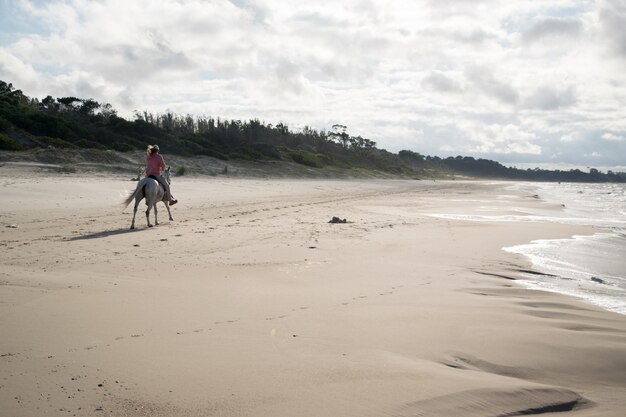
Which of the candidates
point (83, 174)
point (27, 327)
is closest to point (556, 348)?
point (27, 327)

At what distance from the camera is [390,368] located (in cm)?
345

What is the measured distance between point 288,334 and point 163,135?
3509 centimetres

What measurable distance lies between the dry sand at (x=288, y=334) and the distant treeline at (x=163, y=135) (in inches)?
872

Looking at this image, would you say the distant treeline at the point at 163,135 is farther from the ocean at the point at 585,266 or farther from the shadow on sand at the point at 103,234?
the ocean at the point at 585,266

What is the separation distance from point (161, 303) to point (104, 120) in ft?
133

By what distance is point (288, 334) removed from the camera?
163 inches

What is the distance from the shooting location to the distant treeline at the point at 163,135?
30312 mm

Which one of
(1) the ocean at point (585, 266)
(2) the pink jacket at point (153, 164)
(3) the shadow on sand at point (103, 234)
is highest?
(2) the pink jacket at point (153, 164)

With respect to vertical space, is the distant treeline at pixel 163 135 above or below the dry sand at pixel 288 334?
above

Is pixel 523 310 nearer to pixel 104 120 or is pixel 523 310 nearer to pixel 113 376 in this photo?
pixel 113 376

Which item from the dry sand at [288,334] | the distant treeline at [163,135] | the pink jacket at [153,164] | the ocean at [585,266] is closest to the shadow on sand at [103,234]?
the dry sand at [288,334]

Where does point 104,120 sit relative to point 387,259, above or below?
above

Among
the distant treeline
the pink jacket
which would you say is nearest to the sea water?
the pink jacket

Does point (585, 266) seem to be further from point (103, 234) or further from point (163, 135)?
point (163, 135)
